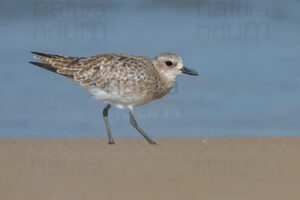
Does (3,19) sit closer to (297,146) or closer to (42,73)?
(42,73)

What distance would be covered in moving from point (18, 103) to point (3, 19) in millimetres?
6088

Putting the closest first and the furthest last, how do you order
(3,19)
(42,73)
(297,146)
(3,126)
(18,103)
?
(297,146), (3,126), (18,103), (42,73), (3,19)

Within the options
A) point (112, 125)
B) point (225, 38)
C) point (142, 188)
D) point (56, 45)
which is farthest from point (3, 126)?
point (225, 38)

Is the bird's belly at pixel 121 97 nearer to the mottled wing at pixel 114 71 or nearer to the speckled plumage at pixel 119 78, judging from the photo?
the speckled plumage at pixel 119 78

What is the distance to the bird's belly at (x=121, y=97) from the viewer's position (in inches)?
381

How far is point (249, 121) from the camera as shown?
11742mm

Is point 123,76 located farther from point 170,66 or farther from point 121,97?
point 170,66

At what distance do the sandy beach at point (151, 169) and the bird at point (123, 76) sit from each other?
0.66m

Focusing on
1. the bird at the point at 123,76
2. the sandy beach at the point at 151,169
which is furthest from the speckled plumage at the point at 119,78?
the sandy beach at the point at 151,169

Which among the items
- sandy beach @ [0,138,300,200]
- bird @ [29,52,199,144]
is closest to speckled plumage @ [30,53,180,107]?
bird @ [29,52,199,144]

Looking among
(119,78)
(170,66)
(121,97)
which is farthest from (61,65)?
(170,66)

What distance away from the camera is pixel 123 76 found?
9734 mm

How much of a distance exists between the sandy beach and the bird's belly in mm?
618

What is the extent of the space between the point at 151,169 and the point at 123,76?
246 centimetres
